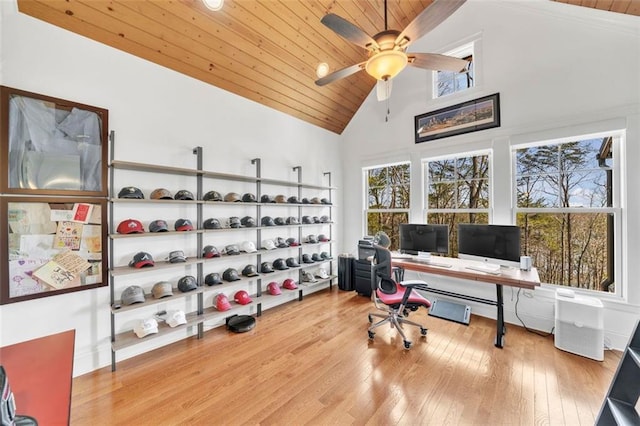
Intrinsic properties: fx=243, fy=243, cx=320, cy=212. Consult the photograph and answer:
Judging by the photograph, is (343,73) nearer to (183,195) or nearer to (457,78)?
(183,195)

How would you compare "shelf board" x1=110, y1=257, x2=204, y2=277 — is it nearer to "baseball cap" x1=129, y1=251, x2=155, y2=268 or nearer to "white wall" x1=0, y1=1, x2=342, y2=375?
"baseball cap" x1=129, y1=251, x2=155, y2=268

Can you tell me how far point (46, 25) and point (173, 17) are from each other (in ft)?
3.19

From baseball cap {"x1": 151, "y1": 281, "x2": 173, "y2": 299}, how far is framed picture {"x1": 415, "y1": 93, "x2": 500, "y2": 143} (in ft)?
12.8

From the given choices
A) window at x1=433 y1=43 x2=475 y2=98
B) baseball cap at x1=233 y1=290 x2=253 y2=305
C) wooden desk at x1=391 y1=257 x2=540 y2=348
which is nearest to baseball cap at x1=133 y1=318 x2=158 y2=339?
baseball cap at x1=233 y1=290 x2=253 y2=305

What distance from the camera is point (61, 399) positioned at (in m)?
0.88

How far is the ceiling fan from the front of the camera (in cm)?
166

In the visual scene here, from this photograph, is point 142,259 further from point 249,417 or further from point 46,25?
point 46,25

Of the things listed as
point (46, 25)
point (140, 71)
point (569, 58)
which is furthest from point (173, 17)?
point (569, 58)

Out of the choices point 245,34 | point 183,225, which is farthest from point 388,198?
point 183,225

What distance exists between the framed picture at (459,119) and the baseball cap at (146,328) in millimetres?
4164

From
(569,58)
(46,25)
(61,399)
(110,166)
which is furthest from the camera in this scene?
(569,58)

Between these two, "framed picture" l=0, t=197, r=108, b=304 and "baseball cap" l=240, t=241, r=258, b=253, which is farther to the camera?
"baseball cap" l=240, t=241, r=258, b=253

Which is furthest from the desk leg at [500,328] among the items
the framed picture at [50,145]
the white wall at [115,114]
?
the framed picture at [50,145]

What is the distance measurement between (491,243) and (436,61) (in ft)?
7.00
